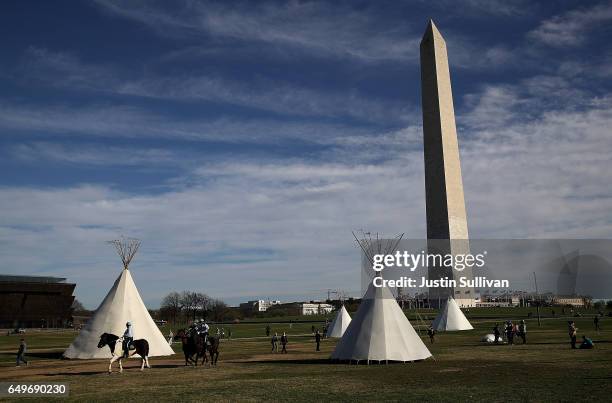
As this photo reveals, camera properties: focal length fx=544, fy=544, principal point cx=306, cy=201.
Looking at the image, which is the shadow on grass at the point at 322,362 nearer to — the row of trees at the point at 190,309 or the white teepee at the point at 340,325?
the white teepee at the point at 340,325

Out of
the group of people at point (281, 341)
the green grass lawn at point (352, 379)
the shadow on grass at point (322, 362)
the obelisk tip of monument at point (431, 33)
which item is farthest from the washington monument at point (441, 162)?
the shadow on grass at point (322, 362)

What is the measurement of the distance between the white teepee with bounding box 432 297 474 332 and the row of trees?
75499 millimetres

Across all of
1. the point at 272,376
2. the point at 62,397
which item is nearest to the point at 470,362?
the point at 272,376

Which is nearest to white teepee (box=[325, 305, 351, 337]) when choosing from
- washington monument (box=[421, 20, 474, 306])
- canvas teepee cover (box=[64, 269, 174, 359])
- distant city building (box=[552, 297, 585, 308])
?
canvas teepee cover (box=[64, 269, 174, 359])

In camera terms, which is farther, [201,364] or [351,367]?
[201,364]

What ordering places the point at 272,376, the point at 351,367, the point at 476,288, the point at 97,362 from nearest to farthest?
the point at 272,376 < the point at 351,367 < the point at 97,362 < the point at 476,288

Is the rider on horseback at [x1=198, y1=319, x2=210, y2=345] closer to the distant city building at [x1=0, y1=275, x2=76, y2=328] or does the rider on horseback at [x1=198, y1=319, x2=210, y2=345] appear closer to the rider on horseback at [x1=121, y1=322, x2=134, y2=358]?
the rider on horseback at [x1=121, y1=322, x2=134, y2=358]

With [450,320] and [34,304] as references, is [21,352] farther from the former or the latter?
[34,304]

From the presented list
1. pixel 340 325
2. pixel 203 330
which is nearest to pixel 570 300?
pixel 340 325

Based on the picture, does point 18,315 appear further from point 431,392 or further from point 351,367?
point 431,392

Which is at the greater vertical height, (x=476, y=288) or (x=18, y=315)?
(x=476, y=288)

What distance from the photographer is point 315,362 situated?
85.7ft

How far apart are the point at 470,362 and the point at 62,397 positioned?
A: 1714 cm

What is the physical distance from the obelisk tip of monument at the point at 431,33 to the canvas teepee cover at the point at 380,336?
67.5 metres
